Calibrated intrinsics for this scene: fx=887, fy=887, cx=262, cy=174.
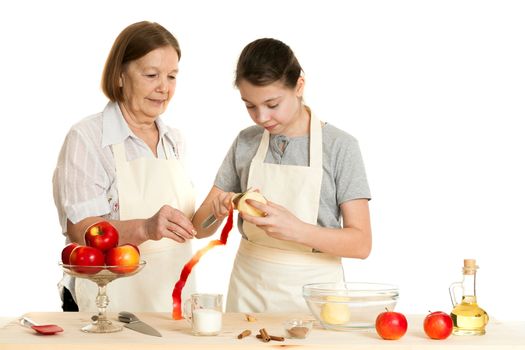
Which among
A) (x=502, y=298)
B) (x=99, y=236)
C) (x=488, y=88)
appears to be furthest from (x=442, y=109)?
(x=99, y=236)

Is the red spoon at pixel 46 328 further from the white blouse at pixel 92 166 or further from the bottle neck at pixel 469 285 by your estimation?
the bottle neck at pixel 469 285

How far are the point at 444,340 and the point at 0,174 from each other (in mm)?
3025

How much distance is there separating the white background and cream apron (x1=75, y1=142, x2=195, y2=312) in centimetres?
132

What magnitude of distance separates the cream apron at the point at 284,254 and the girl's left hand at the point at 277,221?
0.24 metres

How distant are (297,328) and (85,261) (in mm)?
596

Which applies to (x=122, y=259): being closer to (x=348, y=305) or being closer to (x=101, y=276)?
(x=101, y=276)

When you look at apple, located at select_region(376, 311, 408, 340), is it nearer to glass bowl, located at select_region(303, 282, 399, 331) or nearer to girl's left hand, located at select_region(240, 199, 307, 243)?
glass bowl, located at select_region(303, 282, 399, 331)

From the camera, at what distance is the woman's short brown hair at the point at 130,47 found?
10.5ft

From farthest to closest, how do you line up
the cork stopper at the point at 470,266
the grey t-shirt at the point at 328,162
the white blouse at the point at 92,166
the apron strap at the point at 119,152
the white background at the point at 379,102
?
1. the white background at the point at 379,102
2. the apron strap at the point at 119,152
3. the white blouse at the point at 92,166
4. the grey t-shirt at the point at 328,162
5. the cork stopper at the point at 470,266

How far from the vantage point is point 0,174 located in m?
4.70

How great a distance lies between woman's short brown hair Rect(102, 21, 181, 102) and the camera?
320 centimetres

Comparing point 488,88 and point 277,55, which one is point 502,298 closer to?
point 488,88

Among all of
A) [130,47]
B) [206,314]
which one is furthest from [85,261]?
[130,47]

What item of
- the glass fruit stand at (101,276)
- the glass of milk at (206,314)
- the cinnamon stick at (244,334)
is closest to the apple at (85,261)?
the glass fruit stand at (101,276)
